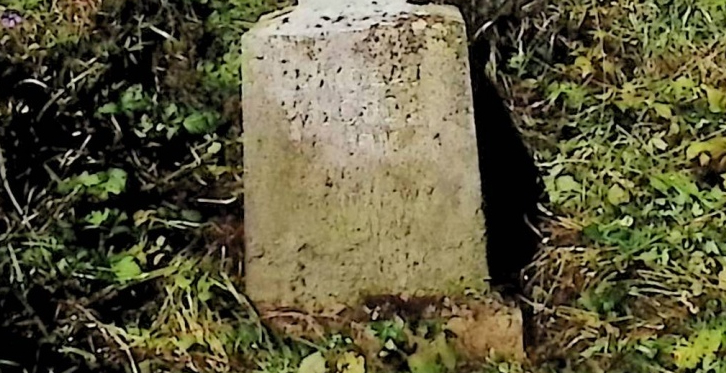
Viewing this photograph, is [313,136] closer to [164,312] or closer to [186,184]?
[164,312]

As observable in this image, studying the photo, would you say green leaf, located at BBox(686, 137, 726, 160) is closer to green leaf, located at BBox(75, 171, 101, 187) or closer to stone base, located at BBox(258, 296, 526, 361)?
stone base, located at BBox(258, 296, 526, 361)

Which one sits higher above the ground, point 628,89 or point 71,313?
point 628,89

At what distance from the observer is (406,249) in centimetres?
235

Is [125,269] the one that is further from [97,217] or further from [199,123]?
[199,123]

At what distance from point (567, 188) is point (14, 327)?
1.25 m

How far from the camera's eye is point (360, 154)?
7.54 feet

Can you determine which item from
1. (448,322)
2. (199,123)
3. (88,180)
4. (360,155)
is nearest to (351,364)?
(448,322)

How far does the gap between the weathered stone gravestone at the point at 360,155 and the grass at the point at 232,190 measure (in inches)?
4.7

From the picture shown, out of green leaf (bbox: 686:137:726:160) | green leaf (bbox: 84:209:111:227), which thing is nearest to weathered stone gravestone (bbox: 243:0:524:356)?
green leaf (bbox: 84:209:111:227)

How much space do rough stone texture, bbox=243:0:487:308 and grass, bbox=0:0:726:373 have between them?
0.40ft

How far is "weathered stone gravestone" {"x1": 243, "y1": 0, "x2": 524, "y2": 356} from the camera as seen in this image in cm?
227

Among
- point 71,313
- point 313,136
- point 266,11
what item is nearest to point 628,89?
point 266,11

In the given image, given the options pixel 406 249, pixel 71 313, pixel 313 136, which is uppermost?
pixel 313 136

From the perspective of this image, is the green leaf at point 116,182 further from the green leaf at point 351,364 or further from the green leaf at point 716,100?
the green leaf at point 716,100
